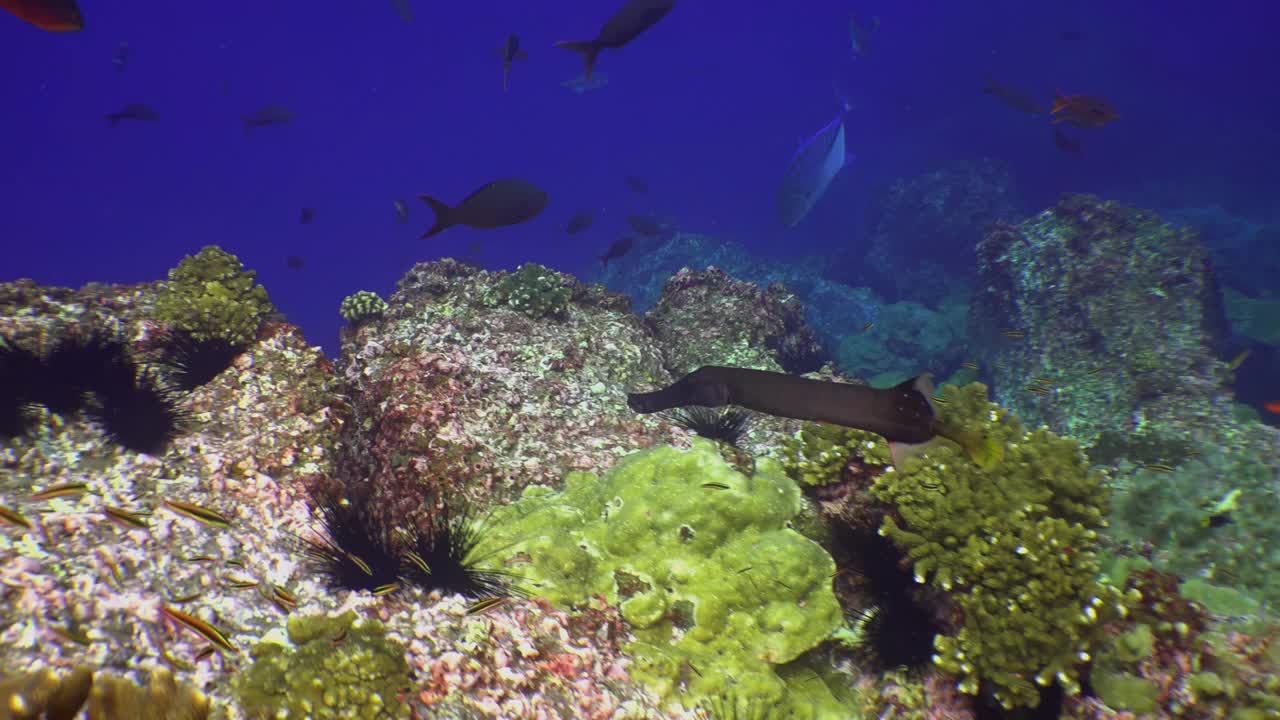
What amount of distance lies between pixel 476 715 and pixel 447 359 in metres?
3.78

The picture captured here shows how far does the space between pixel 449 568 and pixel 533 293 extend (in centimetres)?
460

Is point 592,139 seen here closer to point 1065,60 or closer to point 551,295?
point 1065,60

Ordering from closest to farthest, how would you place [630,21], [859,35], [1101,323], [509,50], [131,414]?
1. [630,21]
2. [131,414]
3. [509,50]
4. [1101,323]
5. [859,35]

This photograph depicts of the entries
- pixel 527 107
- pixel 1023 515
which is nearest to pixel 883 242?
pixel 1023 515

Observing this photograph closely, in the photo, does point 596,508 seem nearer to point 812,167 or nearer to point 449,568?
point 449,568

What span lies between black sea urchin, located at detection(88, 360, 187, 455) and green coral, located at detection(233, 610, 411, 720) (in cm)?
306

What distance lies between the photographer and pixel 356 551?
3982mm

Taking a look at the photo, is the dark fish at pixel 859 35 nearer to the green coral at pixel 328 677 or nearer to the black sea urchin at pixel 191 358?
the black sea urchin at pixel 191 358

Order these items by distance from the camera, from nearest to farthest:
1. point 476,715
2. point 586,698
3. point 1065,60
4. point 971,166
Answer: point 476,715
point 586,698
point 971,166
point 1065,60

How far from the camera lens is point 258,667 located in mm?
2910

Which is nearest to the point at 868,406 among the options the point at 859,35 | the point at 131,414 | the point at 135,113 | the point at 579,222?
the point at 131,414

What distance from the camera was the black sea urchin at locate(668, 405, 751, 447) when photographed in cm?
609

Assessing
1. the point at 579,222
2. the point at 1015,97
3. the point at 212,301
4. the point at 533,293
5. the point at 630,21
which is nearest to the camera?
the point at 630,21

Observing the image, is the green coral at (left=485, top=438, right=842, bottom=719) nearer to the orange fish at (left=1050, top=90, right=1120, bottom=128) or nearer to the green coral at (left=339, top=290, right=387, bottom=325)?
the green coral at (left=339, top=290, right=387, bottom=325)
